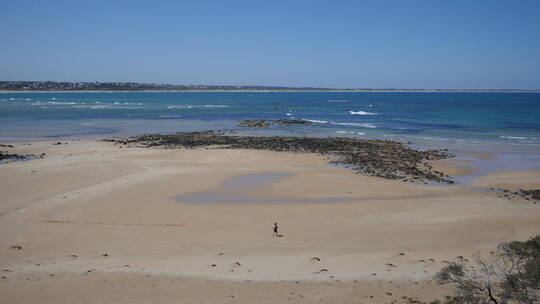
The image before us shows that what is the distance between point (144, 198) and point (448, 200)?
44.1 feet

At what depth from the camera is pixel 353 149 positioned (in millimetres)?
32469

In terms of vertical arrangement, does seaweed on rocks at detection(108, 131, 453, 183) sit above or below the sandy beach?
above

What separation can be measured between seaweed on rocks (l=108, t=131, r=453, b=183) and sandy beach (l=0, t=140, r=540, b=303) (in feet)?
6.06

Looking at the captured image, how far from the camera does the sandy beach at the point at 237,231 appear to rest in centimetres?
951

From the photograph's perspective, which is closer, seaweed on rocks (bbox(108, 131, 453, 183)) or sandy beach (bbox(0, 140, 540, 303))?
sandy beach (bbox(0, 140, 540, 303))

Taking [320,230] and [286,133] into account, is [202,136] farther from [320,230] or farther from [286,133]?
[320,230]

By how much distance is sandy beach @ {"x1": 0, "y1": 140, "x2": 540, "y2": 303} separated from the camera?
9508 millimetres

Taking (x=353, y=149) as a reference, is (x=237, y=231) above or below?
below

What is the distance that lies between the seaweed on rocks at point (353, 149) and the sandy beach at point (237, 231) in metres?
1.85

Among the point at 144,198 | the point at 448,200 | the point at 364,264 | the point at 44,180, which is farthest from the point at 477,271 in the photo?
the point at 44,180

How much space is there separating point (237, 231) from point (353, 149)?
65.8 feet

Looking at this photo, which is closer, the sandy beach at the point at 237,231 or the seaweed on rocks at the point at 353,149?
the sandy beach at the point at 237,231

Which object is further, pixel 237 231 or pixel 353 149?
pixel 353 149

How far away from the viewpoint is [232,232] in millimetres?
14055
